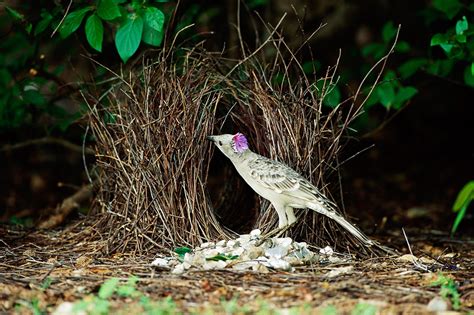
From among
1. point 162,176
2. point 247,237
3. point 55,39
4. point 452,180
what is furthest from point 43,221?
point 452,180

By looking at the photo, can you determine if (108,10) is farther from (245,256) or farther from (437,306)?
(437,306)

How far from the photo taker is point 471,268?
5.16m

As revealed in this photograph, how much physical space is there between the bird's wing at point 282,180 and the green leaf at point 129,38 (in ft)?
3.46

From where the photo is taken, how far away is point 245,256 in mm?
4750

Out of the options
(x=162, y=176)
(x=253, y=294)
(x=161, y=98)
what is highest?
(x=161, y=98)

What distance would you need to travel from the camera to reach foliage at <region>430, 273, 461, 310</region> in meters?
4.08

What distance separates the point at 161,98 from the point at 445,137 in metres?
6.75

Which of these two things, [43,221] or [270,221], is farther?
[43,221]

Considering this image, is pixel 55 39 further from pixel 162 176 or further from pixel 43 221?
pixel 162 176

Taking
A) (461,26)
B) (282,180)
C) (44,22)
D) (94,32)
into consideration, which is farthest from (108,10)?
(461,26)

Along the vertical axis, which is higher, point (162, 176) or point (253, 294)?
point (162, 176)

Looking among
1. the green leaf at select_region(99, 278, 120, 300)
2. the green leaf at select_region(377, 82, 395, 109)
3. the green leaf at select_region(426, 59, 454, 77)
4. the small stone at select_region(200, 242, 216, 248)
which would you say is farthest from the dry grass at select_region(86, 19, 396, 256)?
the green leaf at select_region(426, 59, 454, 77)

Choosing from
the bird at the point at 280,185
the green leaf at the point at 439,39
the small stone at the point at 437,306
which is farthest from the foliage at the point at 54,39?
the small stone at the point at 437,306

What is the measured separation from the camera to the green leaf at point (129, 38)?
5320 mm
